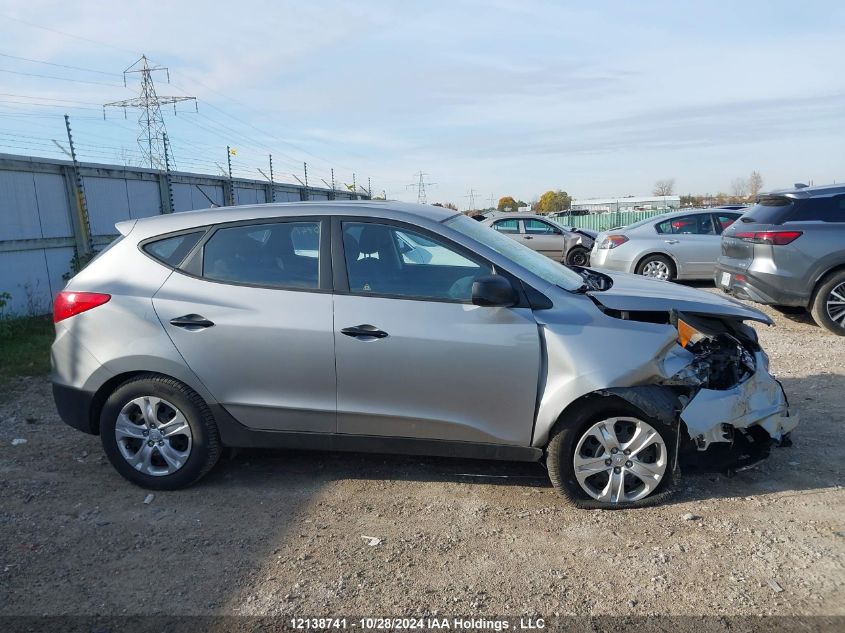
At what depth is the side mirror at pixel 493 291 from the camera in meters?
3.36

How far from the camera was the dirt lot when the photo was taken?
282 centimetres

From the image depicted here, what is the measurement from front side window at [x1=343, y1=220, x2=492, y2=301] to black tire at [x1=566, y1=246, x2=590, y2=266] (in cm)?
1301

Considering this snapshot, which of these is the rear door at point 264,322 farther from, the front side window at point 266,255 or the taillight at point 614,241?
the taillight at point 614,241

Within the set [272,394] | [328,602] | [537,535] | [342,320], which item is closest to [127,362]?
[272,394]

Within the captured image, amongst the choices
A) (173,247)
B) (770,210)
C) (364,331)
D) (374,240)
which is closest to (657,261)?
(770,210)

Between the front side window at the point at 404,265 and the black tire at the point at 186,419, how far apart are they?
1.23 meters

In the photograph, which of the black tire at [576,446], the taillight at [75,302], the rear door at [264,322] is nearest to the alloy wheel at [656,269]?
the black tire at [576,446]

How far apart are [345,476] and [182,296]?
61.3 inches

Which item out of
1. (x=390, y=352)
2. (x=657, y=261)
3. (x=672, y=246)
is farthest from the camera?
(x=657, y=261)

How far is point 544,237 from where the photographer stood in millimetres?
16594

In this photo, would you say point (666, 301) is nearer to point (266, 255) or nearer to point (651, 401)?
point (651, 401)

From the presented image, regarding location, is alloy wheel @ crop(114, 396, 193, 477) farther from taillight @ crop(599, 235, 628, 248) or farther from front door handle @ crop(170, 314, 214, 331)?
taillight @ crop(599, 235, 628, 248)

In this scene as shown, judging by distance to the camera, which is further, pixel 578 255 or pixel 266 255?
pixel 578 255

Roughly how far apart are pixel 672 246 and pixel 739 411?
8.66 m
